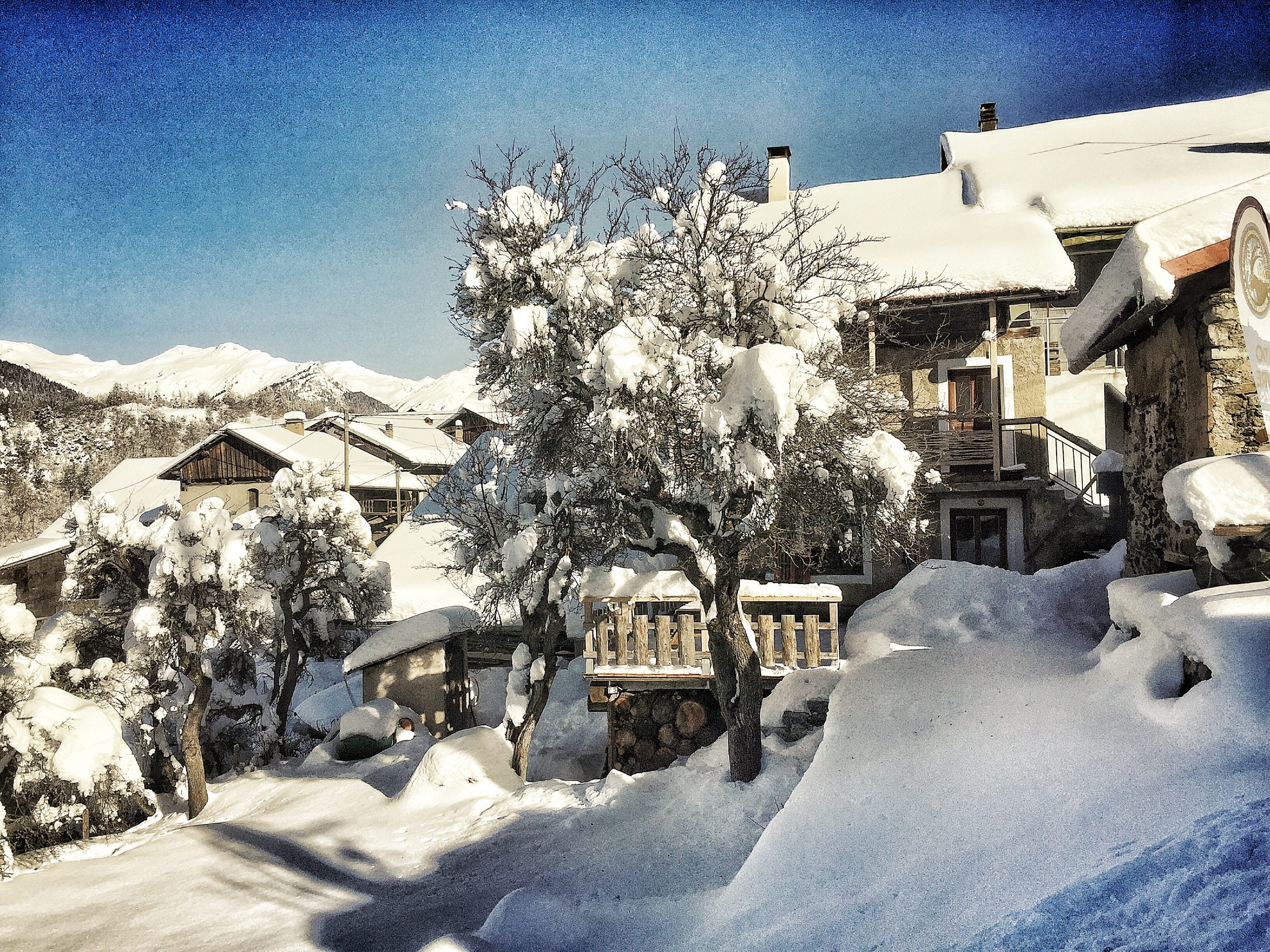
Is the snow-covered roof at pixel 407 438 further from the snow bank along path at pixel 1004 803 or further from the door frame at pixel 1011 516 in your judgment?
the snow bank along path at pixel 1004 803

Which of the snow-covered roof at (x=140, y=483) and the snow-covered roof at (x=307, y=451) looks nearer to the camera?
the snow-covered roof at (x=307, y=451)

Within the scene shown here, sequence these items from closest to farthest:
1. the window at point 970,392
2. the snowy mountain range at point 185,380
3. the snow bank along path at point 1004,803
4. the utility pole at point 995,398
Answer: the snow bank along path at point 1004,803 → the utility pole at point 995,398 → the window at point 970,392 → the snowy mountain range at point 185,380

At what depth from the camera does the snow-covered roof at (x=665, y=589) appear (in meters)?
10.6

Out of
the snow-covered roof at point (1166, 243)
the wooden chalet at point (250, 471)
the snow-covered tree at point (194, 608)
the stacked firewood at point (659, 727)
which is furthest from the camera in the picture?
the wooden chalet at point (250, 471)

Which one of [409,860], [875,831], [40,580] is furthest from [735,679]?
[40,580]

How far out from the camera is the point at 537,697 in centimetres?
1255

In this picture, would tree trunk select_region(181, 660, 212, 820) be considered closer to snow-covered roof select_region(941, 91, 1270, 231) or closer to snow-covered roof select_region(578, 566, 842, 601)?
snow-covered roof select_region(578, 566, 842, 601)

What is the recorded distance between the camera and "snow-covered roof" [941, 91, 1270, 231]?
1585 centimetres

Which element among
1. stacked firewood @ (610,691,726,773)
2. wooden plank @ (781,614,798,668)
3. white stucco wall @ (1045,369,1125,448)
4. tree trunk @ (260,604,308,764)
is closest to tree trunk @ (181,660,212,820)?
tree trunk @ (260,604,308,764)

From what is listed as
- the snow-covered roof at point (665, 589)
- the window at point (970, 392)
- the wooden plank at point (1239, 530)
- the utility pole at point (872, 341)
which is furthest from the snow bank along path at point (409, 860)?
the window at point (970, 392)

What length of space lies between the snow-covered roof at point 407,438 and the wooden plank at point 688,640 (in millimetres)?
26907

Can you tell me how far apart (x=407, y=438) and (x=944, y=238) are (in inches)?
1740

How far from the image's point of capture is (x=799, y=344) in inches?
323

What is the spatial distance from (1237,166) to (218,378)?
7785 inches
